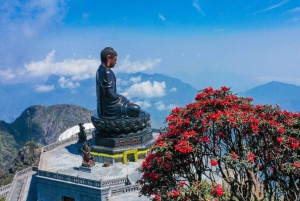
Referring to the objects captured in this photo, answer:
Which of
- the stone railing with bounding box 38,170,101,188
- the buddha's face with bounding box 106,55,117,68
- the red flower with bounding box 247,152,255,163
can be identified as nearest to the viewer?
the red flower with bounding box 247,152,255,163

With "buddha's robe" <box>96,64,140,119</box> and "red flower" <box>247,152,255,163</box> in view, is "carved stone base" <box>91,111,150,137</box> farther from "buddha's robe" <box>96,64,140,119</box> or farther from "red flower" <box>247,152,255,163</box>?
"red flower" <box>247,152,255,163</box>

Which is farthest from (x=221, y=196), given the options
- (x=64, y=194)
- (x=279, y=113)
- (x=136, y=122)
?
(x=136, y=122)

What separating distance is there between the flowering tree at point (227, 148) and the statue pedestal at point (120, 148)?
36.0ft

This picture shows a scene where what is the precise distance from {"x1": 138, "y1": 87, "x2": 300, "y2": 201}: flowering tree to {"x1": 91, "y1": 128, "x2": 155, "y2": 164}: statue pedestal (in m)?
11.0

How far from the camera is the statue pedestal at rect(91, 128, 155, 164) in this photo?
792 inches

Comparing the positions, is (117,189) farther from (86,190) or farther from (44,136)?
(44,136)

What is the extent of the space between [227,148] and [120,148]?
1221cm

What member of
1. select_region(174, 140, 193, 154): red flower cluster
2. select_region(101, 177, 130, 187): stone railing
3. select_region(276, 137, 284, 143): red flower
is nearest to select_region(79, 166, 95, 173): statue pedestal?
select_region(101, 177, 130, 187): stone railing

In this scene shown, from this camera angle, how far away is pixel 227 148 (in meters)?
8.97

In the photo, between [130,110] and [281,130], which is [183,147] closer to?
[281,130]

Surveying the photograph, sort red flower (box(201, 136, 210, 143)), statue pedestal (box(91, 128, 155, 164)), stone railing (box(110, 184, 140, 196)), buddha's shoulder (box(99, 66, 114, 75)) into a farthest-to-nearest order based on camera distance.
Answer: buddha's shoulder (box(99, 66, 114, 75)) < statue pedestal (box(91, 128, 155, 164)) < stone railing (box(110, 184, 140, 196)) < red flower (box(201, 136, 210, 143))

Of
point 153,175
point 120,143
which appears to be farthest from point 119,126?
point 153,175

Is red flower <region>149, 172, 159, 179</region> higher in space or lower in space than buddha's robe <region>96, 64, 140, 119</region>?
lower

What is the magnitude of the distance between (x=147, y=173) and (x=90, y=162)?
1035cm
